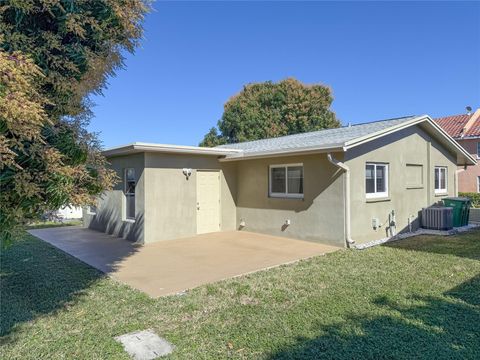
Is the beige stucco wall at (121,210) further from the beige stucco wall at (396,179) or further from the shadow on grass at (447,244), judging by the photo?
the shadow on grass at (447,244)

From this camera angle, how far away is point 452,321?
4.34 m

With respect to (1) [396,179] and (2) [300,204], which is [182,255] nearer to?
(2) [300,204]

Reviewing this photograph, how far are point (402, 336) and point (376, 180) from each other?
7332mm

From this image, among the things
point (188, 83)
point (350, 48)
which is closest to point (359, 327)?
point (350, 48)

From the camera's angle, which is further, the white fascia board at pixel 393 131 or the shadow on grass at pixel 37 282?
the white fascia board at pixel 393 131

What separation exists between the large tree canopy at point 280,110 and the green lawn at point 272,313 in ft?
77.4

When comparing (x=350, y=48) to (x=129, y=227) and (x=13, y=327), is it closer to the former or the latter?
(x=129, y=227)

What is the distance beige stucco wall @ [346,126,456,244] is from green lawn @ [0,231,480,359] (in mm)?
2494

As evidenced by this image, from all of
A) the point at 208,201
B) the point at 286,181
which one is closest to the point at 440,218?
the point at 286,181

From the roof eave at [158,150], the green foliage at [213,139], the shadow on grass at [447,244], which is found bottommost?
the shadow on grass at [447,244]

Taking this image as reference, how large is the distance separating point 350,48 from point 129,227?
1304cm

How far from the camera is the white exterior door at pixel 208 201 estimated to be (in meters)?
11.9

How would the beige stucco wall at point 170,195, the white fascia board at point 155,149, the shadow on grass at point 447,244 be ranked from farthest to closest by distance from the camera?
the beige stucco wall at point 170,195, the white fascia board at point 155,149, the shadow on grass at point 447,244

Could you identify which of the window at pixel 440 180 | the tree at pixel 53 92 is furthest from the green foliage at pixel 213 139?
the tree at pixel 53 92
